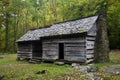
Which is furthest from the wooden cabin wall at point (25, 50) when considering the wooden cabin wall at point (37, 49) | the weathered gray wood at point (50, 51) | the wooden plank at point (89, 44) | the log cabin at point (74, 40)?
the wooden plank at point (89, 44)

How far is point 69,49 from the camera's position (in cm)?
1898

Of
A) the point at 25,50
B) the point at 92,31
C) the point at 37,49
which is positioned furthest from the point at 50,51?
the point at 25,50

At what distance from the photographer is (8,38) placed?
48406mm

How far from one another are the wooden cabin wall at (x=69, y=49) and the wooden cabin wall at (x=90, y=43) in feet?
1.38

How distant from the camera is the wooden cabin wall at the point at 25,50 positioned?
25.2 metres

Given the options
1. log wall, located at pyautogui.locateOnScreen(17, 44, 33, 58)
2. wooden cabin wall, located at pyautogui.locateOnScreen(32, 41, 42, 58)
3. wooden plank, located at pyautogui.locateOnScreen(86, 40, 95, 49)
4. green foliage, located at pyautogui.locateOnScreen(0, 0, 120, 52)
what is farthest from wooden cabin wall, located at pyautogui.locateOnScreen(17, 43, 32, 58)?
wooden plank, located at pyautogui.locateOnScreen(86, 40, 95, 49)

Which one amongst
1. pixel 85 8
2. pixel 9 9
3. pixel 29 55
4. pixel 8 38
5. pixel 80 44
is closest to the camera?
pixel 80 44

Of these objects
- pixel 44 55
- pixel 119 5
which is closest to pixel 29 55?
pixel 44 55

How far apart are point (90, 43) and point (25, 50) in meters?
11.2

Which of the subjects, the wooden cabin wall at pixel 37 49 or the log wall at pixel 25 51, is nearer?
the wooden cabin wall at pixel 37 49

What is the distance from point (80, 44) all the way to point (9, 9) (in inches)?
1150

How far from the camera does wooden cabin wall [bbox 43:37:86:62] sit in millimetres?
17844

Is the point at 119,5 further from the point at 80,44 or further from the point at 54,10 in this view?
the point at 54,10

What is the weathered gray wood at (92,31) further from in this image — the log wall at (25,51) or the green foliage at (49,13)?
the green foliage at (49,13)
